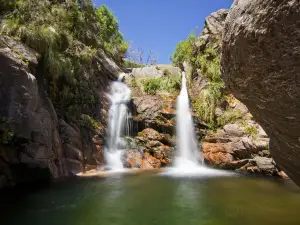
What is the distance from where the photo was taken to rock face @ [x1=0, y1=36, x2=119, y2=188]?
389 inches

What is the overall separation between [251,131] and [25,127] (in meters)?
12.6

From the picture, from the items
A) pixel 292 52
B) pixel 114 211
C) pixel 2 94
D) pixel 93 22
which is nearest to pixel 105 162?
pixel 2 94

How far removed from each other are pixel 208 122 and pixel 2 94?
45.0 ft

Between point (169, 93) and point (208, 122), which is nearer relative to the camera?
point (208, 122)

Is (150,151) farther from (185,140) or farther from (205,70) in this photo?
(205,70)

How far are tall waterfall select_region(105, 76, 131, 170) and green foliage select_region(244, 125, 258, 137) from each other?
7679mm

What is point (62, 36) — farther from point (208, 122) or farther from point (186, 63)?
point (186, 63)

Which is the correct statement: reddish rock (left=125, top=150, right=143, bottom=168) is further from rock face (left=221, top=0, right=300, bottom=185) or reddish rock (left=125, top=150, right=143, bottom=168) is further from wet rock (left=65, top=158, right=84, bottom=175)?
rock face (left=221, top=0, right=300, bottom=185)

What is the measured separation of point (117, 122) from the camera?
1859cm

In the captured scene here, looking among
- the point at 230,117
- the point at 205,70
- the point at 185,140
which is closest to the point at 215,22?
the point at 205,70

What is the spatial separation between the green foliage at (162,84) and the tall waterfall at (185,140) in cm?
199

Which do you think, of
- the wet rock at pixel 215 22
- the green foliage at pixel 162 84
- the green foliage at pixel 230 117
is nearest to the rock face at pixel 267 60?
the green foliage at pixel 230 117

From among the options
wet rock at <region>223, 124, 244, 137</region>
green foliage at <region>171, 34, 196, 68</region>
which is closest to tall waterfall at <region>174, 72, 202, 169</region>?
wet rock at <region>223, 124, 244, 137</region>

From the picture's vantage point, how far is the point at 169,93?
2181 centimetres
